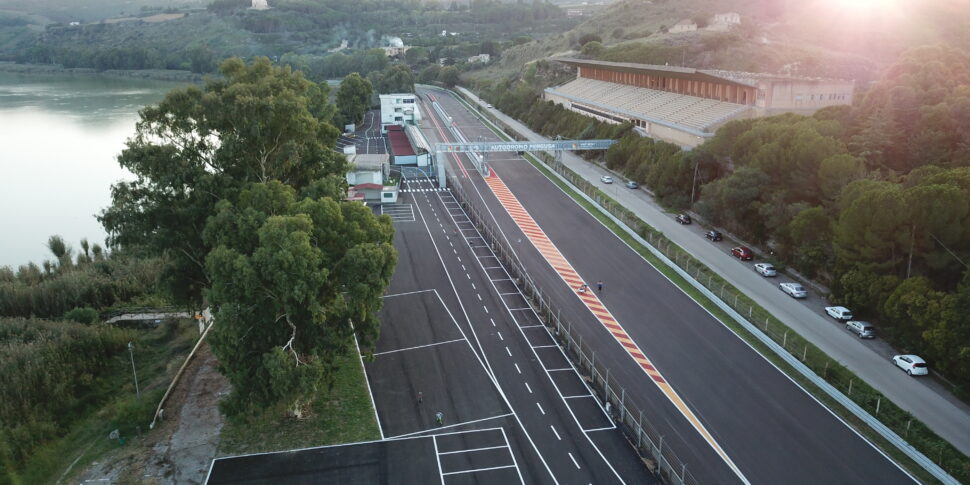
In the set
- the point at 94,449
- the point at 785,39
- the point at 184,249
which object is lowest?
the point at 94,449

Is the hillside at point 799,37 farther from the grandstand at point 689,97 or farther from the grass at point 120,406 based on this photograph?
the grass at point 120,406

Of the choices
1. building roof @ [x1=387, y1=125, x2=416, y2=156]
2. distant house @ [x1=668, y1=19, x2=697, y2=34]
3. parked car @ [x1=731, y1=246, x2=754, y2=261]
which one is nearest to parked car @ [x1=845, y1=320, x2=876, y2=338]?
parked car @ [x1=731, y1=246, x2=754, y2=261]

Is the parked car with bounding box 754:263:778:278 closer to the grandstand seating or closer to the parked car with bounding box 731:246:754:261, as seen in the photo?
the parked car with bounding box 731:246:754:261

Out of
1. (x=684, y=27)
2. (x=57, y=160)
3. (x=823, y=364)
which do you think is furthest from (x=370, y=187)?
(x=684, y=27)

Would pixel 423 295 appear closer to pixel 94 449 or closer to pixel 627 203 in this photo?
pixel 94 449

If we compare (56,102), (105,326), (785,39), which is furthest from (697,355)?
(56,102)

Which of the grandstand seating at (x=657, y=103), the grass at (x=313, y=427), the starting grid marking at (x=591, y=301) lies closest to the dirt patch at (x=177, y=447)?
the grass at (x=313, y=427)
